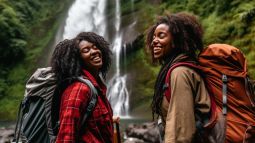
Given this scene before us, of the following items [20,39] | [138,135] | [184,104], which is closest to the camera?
[184,104]

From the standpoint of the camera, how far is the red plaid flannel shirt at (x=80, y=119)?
263cm

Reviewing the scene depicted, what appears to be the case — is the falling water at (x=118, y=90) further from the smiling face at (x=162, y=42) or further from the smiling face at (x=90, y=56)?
the smiling face at (x=162, y=42)

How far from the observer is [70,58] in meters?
2.95

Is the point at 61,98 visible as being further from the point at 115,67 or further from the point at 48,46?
the point at 48,46

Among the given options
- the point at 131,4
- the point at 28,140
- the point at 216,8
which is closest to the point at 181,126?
the point at 28,140

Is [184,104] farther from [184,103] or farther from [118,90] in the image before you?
[118,90]

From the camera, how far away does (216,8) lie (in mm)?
22484

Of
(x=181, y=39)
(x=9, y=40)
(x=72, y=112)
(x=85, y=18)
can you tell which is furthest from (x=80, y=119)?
(x=9, y=40)

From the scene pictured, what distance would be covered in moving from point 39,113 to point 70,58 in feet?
1.51

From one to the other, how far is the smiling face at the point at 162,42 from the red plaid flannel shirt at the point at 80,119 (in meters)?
0.51

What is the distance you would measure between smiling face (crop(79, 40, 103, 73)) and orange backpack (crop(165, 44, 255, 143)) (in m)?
0.76

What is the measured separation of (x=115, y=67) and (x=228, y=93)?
21777 millimetres

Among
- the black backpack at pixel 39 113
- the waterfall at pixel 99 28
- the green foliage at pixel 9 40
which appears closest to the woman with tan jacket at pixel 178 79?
the black backpack at pixel 39 113

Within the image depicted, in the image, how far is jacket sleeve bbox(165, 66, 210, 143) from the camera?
88.7 inches
